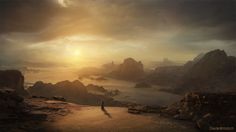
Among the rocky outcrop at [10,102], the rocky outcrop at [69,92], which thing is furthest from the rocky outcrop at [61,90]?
the rocky outcrop at [10,102]

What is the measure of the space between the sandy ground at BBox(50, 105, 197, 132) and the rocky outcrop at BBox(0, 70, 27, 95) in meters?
68.8

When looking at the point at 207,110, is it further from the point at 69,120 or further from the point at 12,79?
the point at 12,79

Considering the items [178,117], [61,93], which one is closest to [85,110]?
[178,117]

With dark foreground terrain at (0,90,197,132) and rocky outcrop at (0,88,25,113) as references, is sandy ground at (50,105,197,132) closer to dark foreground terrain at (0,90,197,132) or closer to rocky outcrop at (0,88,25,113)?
dark foreground terrain at (0,90,197,132)

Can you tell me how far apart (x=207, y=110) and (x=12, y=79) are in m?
87.1

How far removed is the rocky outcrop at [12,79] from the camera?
335 feet

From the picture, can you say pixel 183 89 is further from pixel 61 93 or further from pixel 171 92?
pixel 61 93

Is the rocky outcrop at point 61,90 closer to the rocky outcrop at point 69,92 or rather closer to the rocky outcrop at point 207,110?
the rocky outcrop at point 69,92

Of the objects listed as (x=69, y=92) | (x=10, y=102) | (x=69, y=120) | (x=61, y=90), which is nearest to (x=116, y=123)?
(x=69, y=120)

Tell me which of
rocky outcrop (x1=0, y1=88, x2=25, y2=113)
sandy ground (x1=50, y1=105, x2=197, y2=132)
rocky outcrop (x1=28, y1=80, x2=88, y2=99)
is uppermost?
rocky outcrop (x1=28, y1=80, x2=88, y2=99)

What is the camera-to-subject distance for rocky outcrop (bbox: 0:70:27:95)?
102225 millimetres

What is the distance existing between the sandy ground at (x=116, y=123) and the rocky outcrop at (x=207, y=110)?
7.36ft

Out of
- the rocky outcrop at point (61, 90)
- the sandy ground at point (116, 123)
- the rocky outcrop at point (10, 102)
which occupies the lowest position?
the sandy ground at point (116, 123)

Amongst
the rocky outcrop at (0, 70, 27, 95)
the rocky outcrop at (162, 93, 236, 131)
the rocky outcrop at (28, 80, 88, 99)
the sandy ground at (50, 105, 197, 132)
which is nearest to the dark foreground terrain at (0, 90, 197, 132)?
the sandy ground at (50, 105, 197, 132)
